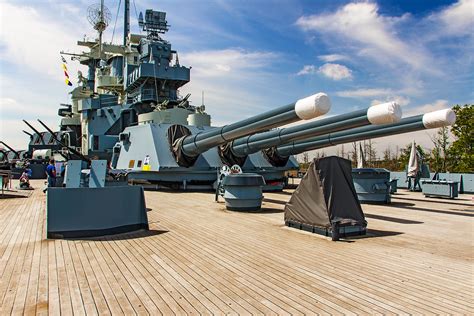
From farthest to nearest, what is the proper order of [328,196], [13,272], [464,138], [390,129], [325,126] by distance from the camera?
1. [464,138]
2. [390,129]
3. [325,126]
4. [328,196]
5. [13,272]

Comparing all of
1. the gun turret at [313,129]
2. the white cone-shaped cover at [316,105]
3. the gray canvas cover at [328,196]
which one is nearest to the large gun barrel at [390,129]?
the gun turret at [313,129]

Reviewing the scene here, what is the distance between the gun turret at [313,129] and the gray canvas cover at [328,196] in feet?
2.65

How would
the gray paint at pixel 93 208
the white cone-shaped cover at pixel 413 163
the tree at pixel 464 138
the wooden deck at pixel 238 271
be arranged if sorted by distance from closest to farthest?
1. the wooden deck at pixel 238 271
2. the gray paint at pixel 93 208
3. the white cone-shaped cover at pixel 413 163
4. the tree at pixel 464 138

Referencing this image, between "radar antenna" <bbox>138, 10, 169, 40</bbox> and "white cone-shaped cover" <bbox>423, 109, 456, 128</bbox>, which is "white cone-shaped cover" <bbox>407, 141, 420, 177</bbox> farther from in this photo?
"radar antenna" <bbox>138, 10, 169, 40</bbox>

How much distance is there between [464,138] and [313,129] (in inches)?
505

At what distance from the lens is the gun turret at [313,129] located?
536 centimetres

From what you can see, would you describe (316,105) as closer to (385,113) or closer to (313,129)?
(385,113)

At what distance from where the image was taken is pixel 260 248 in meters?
4.54

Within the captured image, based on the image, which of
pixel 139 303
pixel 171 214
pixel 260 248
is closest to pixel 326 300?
pixel 139 303

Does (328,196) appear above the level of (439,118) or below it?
below

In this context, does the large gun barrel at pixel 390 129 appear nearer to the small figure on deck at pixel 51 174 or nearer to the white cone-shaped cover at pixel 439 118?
the white cone-shaped cover at pixel 439 118

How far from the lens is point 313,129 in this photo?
7.43 m

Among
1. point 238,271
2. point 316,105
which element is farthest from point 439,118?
point 238,271

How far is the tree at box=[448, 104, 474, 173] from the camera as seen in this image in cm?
1650
